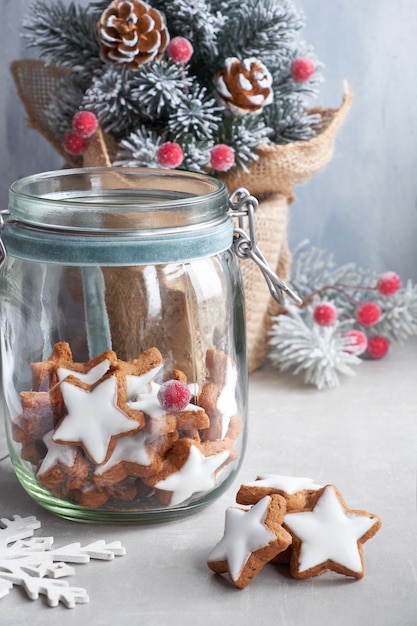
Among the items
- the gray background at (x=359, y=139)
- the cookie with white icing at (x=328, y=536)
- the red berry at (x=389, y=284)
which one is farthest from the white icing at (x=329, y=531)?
the gray background at (x=359, y=139)

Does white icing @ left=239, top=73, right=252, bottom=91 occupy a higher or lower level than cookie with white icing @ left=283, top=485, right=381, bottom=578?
higher

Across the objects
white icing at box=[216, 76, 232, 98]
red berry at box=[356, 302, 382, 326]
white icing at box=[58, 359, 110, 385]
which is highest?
white icing at box=[216, 76, 232, 98]

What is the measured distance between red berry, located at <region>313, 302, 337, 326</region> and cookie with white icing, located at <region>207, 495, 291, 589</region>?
0.44 m

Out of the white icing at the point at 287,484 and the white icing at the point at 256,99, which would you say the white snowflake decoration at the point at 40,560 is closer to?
the white icing at the point at 287,484

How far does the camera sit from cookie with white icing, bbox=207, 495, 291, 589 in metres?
0.64

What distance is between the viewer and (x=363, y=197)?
4.13 ft

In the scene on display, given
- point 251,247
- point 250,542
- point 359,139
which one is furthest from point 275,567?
point 359,139

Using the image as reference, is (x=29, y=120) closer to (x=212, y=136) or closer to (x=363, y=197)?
(x=212, y=136)

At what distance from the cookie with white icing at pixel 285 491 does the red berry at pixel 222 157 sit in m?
0.36

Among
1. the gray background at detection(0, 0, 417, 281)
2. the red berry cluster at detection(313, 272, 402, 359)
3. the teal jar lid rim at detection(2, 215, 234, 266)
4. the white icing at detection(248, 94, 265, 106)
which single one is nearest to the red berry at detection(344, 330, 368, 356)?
the red berry cluster at detection(313, 272, 402, 359)

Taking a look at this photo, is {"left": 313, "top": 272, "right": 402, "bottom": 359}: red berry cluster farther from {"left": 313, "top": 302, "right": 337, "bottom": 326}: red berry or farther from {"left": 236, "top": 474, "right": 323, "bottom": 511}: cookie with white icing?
{"left": 236, "top": 474, "right": 323, "bottom": 511}: cookie with white icing

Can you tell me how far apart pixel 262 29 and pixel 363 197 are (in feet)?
1.18

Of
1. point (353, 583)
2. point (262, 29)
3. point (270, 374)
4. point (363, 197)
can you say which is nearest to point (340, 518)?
point (353, 583)

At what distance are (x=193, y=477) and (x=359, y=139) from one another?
68 centimetres
